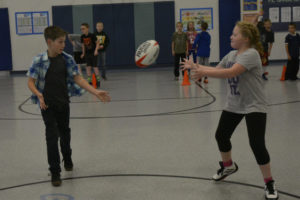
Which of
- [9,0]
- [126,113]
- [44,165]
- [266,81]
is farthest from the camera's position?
[9,0]

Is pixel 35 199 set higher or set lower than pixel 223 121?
lower

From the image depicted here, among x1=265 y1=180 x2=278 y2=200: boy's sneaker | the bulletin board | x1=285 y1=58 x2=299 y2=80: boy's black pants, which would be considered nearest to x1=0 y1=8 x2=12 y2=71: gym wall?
the bulletin board

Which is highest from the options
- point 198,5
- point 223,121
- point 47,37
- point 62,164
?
point 198,5

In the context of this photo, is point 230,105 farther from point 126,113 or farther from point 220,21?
point 220,21

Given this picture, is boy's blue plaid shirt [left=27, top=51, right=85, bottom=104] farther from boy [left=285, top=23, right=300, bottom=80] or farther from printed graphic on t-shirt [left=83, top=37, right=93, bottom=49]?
boy [left=285, top=23, right=300, bottom=80]

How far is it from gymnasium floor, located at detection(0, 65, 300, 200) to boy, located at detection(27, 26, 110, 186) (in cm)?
42

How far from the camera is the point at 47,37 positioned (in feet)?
14.2

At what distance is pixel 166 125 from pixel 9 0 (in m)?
13.1

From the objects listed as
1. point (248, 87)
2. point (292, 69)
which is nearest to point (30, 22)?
point (292, 69)

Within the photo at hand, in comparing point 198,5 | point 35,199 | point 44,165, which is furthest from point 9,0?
point 35,199

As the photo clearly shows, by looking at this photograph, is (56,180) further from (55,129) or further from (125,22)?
(125,22)

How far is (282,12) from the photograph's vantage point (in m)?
17.7

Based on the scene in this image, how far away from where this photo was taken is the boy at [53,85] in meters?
4.27

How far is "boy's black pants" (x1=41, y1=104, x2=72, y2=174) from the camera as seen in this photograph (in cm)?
427
